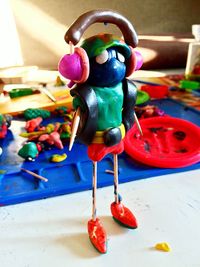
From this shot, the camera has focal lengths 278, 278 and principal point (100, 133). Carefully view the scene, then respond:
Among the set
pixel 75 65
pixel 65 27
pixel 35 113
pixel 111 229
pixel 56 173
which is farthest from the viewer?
pixel 65 27

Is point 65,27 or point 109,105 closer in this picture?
point 109,105

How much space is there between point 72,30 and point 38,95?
0.75 meters

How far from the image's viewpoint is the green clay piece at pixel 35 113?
867mm

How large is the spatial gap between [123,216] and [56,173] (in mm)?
200

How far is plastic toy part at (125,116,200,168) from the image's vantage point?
0.61m

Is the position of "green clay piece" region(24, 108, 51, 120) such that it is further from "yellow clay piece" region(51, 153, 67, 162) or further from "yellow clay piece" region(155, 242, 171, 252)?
"yellow clay piece" region(155, 242, 171, 252)

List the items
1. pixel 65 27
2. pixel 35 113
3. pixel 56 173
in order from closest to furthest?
1. pixel 56 173
2. pixel 35 113
3. pixel 65 27

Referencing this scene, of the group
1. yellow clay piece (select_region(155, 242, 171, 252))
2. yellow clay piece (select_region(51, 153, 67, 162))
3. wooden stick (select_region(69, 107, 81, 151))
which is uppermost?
wooden stick (select_region(69, 107, 81, 151))

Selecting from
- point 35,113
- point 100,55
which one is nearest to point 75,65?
point 100,55

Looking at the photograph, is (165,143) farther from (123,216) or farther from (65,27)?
(65,27)

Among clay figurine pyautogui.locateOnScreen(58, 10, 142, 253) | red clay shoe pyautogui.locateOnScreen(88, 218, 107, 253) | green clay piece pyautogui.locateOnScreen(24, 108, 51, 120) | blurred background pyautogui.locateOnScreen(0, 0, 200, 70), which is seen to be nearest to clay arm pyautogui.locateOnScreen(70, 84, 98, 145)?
clay figurine pyautogui.locateOnScreen(58, 10, 142, 253)

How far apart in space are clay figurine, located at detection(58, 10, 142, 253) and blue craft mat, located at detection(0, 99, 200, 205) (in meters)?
0.17

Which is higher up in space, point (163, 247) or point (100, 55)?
point (100, 55)

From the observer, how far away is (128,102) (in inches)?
15.6
